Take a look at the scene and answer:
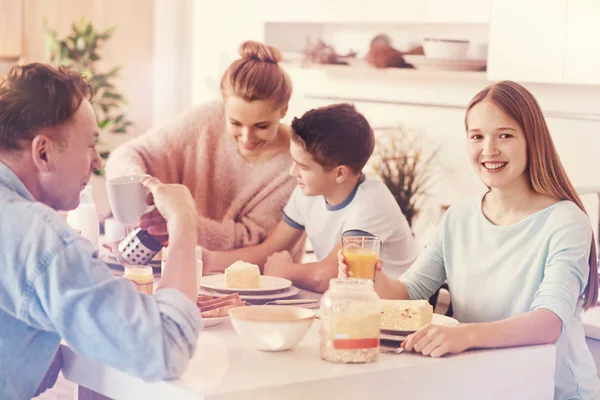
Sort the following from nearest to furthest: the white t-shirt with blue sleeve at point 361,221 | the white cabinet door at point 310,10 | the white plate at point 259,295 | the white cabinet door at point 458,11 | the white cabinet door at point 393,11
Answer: the white plate at point 259,295
the white t-shirt with blue sleeve at point 361,221
the white cabinet door at point 458,11
the white cabinet door at point 393,11
the white cabinet door at point 310,10

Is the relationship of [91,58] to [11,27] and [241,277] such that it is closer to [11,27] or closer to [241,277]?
[11,27]

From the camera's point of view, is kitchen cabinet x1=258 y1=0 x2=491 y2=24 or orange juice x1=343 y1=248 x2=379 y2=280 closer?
orange juice x1=343 y1=248 x2=379 y2=280

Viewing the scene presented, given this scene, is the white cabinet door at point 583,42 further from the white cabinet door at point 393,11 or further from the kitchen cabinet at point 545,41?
the white cabinet door at point 393,11

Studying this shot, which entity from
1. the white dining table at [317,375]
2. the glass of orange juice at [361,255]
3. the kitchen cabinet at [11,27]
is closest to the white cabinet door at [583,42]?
the glass of orange juice at [361,255]

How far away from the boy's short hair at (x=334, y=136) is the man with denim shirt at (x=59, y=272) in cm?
105

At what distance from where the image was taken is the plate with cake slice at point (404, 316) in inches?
75.3

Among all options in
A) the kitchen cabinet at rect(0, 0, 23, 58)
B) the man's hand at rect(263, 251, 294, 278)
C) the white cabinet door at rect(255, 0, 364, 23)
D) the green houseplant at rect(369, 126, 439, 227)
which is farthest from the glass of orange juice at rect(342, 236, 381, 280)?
the kitchen cabinet at rect(0, 0, 23, 58)

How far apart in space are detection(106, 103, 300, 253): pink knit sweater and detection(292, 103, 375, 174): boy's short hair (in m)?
0.37

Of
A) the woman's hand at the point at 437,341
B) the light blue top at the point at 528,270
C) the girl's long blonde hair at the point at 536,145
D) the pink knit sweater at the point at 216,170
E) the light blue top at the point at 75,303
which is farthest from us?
the pink knit sweater at the point at 216,170

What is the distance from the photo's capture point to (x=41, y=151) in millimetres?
1596

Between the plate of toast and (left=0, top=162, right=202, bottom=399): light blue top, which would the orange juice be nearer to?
the plate of toast

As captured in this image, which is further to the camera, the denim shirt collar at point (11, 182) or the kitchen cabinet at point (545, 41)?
the kitchen cabinet at point (545, 41)

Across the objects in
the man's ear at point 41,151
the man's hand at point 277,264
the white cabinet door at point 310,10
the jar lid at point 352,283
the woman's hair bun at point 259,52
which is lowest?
the man's hand at point 277,264

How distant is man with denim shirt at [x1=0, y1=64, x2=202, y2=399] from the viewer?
1.50 meters
